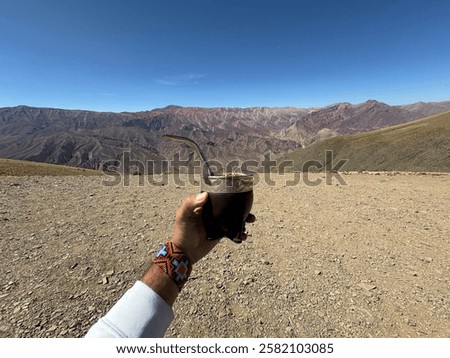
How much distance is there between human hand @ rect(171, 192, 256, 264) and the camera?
1.82 m

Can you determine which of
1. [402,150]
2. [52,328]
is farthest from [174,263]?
[402,150]

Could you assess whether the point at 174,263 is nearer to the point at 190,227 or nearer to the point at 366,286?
the point at 190,227

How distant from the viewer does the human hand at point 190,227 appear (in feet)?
5.96

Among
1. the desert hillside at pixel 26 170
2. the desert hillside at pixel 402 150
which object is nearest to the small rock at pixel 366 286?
the desert hillside at pixel 26 170

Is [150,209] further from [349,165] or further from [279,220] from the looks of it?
[349,165]

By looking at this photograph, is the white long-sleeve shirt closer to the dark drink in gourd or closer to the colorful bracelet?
the colorful bracelet

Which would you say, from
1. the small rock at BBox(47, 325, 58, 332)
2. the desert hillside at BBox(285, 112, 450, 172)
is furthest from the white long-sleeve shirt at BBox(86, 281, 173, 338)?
the desert hillside at BBox(285, 112, 450, 172)

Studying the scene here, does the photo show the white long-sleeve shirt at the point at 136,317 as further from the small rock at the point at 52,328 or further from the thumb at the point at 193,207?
the small rock at the point at 52,328

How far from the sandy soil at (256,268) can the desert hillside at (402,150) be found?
236 feet

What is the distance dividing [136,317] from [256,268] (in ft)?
14.5

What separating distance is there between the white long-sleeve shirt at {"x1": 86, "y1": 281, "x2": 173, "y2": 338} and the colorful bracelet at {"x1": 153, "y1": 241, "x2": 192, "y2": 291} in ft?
0.53

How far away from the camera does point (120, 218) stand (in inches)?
312

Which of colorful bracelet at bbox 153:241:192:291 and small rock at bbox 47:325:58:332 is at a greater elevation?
colorful bracelet at bbox 153:241:192:291

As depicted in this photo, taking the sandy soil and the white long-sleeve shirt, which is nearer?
the white long-sleeve shirt
